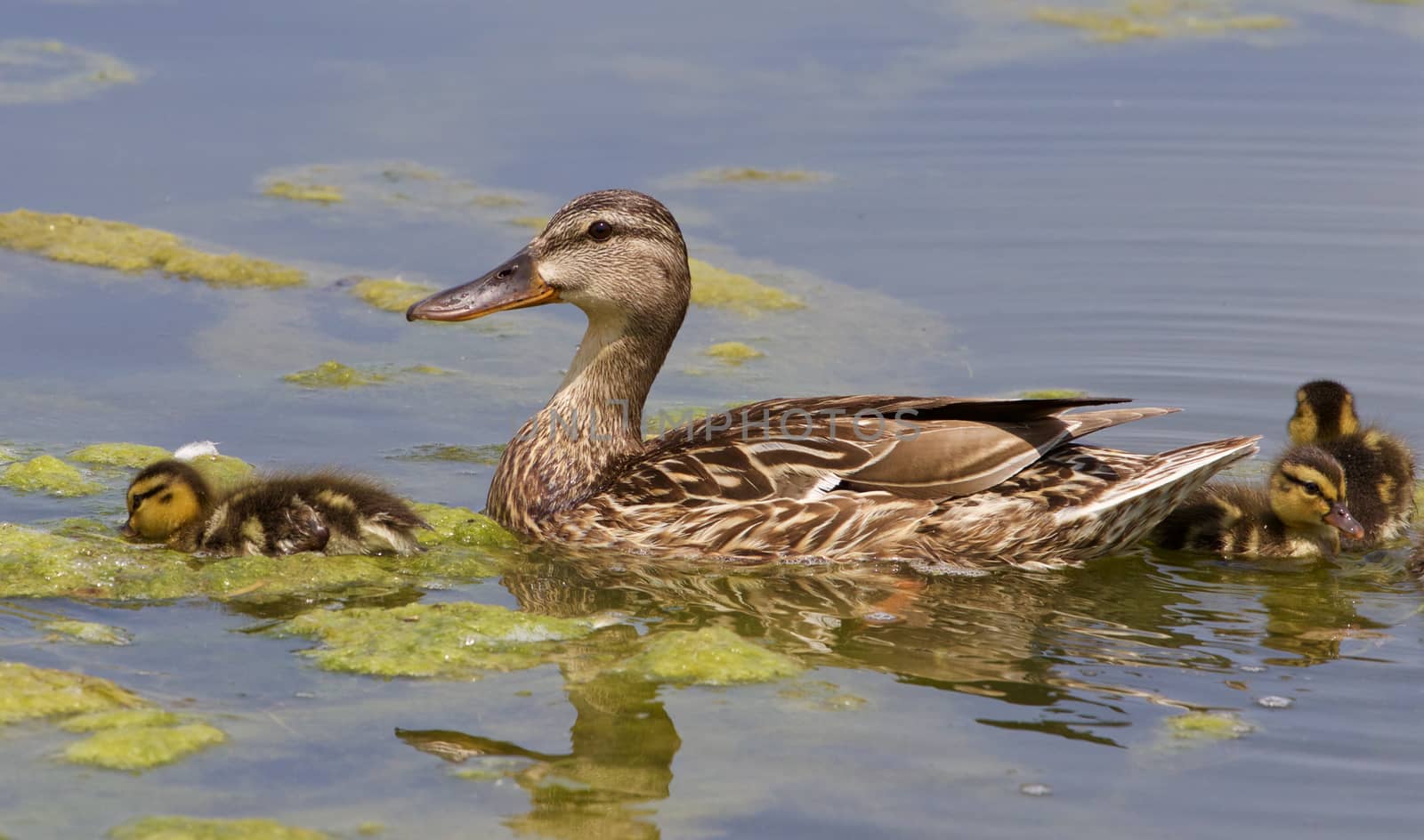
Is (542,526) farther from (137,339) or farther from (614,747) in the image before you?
(137,339)

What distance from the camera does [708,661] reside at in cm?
589

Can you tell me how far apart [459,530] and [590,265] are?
119 cm

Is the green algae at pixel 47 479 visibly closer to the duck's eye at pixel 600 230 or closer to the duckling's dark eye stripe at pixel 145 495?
the duckling's dark eye stripe at pixel 145 495

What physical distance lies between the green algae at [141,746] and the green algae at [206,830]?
35cm

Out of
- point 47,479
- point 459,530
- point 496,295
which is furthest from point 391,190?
point 459,530

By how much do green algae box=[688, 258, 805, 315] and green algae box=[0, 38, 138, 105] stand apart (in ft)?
15.6

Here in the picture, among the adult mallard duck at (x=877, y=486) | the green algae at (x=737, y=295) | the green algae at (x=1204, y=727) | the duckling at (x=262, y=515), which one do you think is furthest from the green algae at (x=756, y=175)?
the green algae at (x=1204, y=727)

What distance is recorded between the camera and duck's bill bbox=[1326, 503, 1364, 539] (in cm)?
691

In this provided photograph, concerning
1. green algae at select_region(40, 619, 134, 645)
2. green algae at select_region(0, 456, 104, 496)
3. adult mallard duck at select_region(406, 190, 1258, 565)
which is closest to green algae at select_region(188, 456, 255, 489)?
green algae at select_region(0, 456, 104, 496)

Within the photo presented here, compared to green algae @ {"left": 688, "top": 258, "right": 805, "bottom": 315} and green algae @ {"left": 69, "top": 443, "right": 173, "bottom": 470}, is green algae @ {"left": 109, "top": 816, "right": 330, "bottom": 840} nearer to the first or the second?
green algae @ {"left": 69, "top": 443, "right": 173, "bottom": 470}

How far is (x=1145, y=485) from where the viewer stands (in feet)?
22.4

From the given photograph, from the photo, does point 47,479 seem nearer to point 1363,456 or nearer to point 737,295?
point 737,295

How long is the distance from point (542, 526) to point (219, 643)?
5.39 feet

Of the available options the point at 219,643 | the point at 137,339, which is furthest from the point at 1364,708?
the point at 137,339
